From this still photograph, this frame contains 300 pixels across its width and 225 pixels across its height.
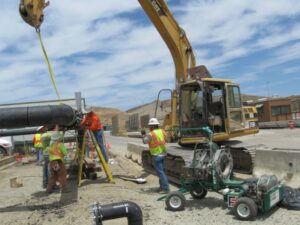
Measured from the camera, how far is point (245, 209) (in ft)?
24.0

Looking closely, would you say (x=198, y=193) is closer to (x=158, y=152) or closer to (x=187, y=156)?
(x=158, y=152)

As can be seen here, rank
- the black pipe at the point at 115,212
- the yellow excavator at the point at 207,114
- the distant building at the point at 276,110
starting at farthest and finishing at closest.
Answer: the distant building at the point at 276,110 < the yellow excavator at the point at 207,114 < the black pipe at the point at 115,212

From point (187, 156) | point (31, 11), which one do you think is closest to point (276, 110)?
point (187, 156)

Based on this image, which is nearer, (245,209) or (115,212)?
(115,212)

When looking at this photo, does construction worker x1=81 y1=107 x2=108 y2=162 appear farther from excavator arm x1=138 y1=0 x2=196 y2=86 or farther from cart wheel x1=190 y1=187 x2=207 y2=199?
cart wheel x1=190 y1=187 x2=207 y2=199

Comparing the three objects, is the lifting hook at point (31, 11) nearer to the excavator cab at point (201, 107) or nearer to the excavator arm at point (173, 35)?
the excavator cab at point (201, 107)

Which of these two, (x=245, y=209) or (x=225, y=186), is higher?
(x=225, y=186)

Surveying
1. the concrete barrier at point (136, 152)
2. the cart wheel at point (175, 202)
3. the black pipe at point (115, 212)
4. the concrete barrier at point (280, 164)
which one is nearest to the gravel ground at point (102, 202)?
the cart wheel at point (175, 202)

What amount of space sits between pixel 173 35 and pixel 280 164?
21.0ft

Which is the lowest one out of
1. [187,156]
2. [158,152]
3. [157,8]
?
[187,156]

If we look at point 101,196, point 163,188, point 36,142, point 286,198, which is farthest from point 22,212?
point 36,142

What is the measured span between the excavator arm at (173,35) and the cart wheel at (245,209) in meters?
7.89

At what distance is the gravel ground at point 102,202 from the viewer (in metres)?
7.52

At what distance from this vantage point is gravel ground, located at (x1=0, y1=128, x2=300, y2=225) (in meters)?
7.52
